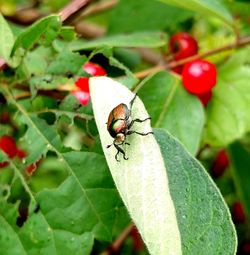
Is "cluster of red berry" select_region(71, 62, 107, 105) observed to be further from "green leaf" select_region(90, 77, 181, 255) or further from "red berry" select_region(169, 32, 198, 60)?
"red berry" select_region(169, 32, 198, 60)

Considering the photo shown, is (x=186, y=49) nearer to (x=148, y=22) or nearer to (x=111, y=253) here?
(x=148, y=22)

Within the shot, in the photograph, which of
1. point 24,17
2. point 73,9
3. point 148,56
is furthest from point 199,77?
point 24,17

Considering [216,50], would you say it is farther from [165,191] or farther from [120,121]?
[165,191]

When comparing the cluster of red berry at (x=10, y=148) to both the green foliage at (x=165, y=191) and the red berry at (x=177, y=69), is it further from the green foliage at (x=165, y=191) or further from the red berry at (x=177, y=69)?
the red berry at (x=177, y=69)

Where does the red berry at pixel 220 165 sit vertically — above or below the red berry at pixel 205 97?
below

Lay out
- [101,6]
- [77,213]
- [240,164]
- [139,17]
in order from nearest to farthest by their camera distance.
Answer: [77,213], [240,164], [139,17], [101,6]

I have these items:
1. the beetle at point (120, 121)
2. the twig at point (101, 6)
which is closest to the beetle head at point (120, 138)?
the beetle at point (120, 121)
